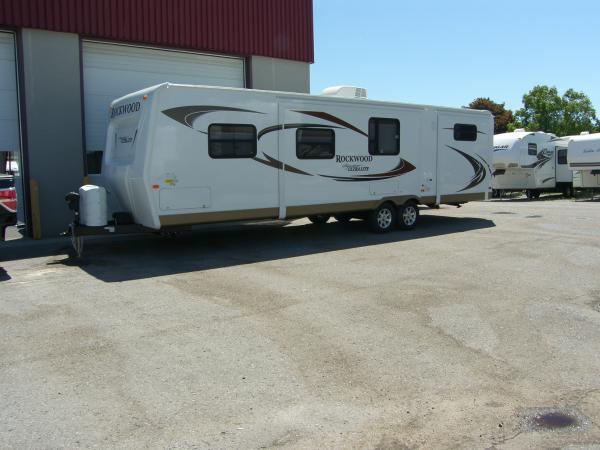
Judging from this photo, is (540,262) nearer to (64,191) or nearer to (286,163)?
(286,163)

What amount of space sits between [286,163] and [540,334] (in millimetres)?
6357

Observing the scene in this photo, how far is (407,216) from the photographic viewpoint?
43.4 feet

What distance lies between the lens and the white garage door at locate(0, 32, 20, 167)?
1251 centimetres

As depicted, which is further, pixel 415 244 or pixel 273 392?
pixel 415 244

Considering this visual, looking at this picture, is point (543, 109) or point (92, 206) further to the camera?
point (543, 109)

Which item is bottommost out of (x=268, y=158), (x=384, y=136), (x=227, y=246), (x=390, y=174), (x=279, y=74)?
(x=227, y=246)

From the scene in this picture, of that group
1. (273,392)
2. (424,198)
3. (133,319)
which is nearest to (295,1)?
(424,198)

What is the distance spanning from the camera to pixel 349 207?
39.7ft

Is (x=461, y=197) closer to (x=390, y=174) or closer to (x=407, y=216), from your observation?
(x=407, y=216)

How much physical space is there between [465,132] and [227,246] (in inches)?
267

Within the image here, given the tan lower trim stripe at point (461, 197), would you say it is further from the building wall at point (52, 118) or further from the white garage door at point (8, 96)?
the white garage door at point (8, 96)

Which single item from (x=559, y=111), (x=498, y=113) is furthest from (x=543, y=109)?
(x=498, y=113)

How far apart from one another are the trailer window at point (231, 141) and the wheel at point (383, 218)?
3.44 metres

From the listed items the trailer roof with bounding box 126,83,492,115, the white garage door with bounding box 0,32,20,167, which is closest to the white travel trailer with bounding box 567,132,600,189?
the trailer roof with bounding box 126,83,492,115
